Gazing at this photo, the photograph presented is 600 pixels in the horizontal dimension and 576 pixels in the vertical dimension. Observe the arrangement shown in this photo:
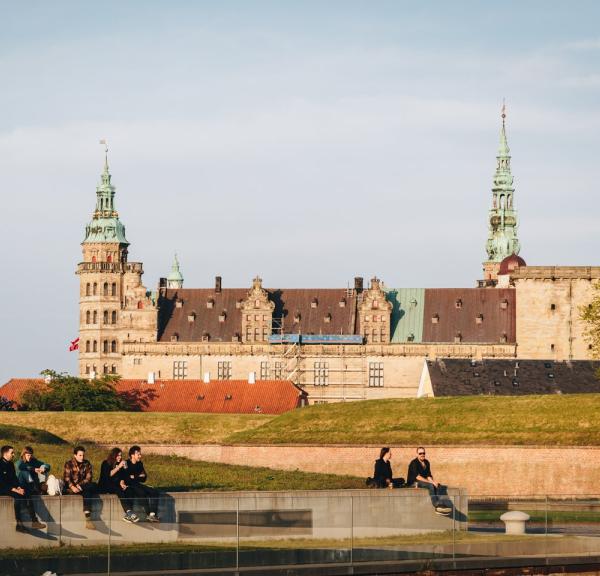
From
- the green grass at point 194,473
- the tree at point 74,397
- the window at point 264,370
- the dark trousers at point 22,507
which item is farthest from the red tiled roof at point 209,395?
the dark trousers at point 22,507

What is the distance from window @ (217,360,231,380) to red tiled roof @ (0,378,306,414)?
78.0 feet

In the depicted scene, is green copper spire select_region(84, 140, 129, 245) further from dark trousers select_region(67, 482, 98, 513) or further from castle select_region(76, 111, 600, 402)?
dark trousers select_region(67, 482, 98, 513)

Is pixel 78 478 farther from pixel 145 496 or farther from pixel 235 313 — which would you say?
pixel 235 313

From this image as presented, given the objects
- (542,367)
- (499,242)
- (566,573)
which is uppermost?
(499,242)

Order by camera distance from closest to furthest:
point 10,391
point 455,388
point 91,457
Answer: point 91,457, point 455,388, point 10,391

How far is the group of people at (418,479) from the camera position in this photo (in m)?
33.8

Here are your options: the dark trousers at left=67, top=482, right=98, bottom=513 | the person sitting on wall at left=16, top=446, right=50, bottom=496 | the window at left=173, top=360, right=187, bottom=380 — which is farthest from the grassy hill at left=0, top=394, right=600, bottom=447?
the window at left=173, top=360, right=187, bottom=380

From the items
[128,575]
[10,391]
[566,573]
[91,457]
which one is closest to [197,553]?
[128,575]

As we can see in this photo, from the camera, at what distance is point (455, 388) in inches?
3716

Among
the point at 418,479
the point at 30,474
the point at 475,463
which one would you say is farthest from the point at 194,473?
the point at 30,474

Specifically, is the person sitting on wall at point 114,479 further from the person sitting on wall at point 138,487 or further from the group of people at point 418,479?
the group of people at point 418,479

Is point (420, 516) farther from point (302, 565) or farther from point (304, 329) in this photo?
point (304, 329)

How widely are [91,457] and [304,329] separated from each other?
6730cm

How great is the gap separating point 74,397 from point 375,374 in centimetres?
3484
